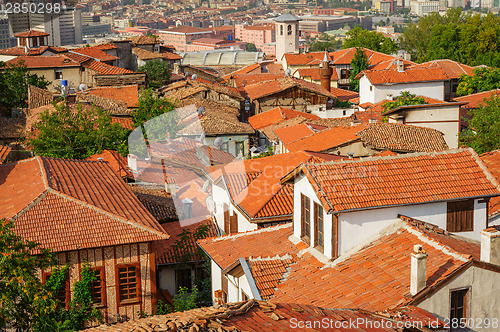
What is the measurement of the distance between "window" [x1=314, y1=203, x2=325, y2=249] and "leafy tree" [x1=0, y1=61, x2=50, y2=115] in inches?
1127

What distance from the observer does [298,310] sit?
32.5ft

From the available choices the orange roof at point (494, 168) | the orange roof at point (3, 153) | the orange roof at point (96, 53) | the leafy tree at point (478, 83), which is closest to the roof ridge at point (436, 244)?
the orange roof at point (494, 168)

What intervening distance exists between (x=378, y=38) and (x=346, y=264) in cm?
7040

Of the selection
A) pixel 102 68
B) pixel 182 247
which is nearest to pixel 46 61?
pixel 102 68

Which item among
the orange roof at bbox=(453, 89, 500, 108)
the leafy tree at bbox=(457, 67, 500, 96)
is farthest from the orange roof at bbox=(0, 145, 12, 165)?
the leafy tree at bbox=(457, 67, 500, 96)

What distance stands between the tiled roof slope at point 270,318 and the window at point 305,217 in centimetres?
354

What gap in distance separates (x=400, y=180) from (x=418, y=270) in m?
3.25

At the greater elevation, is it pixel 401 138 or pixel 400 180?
pixel 400 180

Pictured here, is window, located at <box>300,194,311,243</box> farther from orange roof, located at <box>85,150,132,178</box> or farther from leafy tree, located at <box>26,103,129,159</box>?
leafy tree, located at <box>26,103,129,159</box>

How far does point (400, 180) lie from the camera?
43.7 ft

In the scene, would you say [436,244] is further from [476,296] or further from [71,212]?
[71,212]

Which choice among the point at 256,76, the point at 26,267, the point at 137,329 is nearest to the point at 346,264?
the point at 137,329

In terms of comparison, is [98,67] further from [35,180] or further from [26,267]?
[26,267]

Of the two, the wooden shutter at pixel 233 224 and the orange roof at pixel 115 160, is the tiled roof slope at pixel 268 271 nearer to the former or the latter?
the wooden shutter at pixel 233 224
